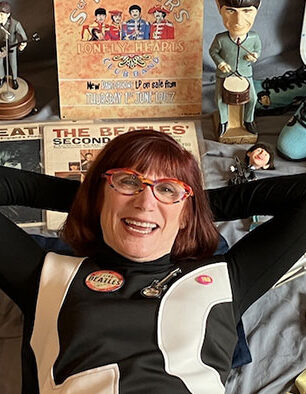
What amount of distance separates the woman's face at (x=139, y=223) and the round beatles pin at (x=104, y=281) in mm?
37

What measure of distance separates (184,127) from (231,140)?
0.12 m

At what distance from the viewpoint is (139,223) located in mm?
1128

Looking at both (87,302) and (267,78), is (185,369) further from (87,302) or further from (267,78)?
(267,78)

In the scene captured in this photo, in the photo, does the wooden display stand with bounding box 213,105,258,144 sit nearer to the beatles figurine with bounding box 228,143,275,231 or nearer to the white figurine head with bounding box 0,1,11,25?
the beatles figurine with bounding box 228,143,275,231

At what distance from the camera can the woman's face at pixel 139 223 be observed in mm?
1120

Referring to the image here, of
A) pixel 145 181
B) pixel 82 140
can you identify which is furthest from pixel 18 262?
pixel 82 140

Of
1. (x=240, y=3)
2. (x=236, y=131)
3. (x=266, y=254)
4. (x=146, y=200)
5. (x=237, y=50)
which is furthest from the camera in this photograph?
(x=236, y=131)

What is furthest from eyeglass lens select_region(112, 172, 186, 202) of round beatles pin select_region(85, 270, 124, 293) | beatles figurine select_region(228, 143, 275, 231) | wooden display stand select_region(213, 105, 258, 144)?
wooden display stand select_region(213, 105, 258, 144)

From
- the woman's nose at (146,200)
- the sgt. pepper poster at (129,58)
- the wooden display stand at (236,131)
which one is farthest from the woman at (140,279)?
the sgt. pepper poster at (129,58)

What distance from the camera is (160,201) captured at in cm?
113

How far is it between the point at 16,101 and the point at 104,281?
2.69ft

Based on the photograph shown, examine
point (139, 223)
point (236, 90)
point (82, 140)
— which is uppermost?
point (139, 223)

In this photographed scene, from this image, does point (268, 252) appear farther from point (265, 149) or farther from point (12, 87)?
point (12, 87)

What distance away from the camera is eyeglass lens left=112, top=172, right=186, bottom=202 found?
3.70 feet
